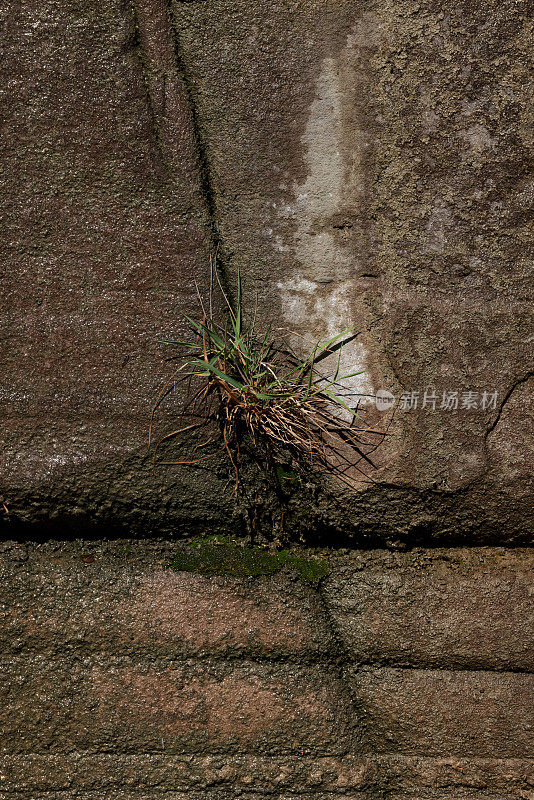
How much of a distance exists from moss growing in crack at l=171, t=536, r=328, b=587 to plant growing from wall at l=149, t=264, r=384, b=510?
15cm

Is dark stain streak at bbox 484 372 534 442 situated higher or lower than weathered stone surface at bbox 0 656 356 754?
higher

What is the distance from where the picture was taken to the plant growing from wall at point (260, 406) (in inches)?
50.6

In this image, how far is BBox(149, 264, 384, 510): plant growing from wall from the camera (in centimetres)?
129

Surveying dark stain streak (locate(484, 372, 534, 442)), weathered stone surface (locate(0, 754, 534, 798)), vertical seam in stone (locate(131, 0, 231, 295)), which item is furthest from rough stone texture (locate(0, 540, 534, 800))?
vertical seam in stone (locate(131, 0, 231, 295))

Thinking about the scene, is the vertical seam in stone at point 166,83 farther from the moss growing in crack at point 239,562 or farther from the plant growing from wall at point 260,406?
the moss growing in crack at point 239,562

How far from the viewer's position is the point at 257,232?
1304 mm

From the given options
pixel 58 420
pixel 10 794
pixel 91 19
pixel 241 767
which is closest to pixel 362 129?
pixel 91 19

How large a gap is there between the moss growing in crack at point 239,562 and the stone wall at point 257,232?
0.08m

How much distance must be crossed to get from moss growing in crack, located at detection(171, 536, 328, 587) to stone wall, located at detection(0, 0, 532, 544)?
8 centimetres

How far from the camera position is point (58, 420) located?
4.25 feet

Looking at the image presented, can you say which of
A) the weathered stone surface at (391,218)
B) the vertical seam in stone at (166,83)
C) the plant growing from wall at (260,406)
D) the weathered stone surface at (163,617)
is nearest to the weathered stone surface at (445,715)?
the weathered stone surface at (163,617)

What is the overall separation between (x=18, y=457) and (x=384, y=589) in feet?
2.85

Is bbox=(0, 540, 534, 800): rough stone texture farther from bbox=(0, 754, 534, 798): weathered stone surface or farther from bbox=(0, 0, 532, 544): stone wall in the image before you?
bbox=(0, 0, 532, 544): stone wall


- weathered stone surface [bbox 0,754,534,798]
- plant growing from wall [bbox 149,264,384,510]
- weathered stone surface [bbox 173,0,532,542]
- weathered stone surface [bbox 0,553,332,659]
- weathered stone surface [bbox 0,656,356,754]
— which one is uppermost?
weathered stone surface [bbox 173,0,532,542]
